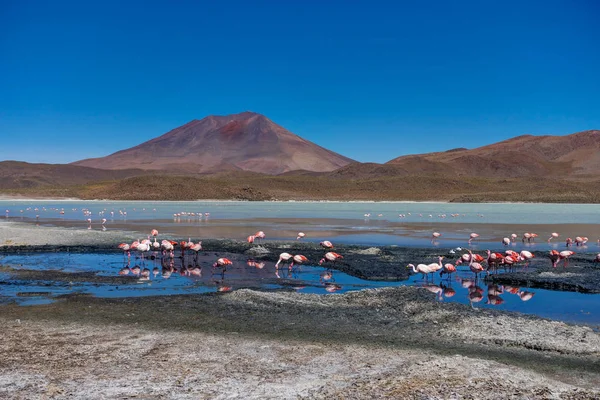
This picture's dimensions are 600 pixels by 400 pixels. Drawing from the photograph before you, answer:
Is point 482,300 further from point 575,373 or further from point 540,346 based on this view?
point 575,373

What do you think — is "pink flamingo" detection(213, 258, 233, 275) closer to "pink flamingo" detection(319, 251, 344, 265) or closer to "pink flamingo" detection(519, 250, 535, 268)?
"pink flamingo" detection(319, 251, 344, 265)

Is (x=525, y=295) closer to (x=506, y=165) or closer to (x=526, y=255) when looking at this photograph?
(x=526, y=255)

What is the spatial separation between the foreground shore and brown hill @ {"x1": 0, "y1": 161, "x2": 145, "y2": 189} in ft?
475

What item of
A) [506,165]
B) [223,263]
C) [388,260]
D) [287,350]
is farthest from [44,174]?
[287,350]

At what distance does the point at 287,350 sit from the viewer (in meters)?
7.52

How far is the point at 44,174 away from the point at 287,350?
175 m

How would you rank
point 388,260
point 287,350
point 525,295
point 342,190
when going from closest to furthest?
A: point 287,350
point 525,295
point 388,260
point 342,190

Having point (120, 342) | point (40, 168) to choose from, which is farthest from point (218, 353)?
point (40, 168)

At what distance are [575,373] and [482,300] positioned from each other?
4.78 meters

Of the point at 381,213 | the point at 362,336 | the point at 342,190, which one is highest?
the point at 342,190

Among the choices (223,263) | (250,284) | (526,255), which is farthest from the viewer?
(526,255)

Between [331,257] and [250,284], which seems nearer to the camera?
[250,284]

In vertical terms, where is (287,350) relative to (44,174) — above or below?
below

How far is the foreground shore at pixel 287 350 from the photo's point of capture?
19.9 ft
